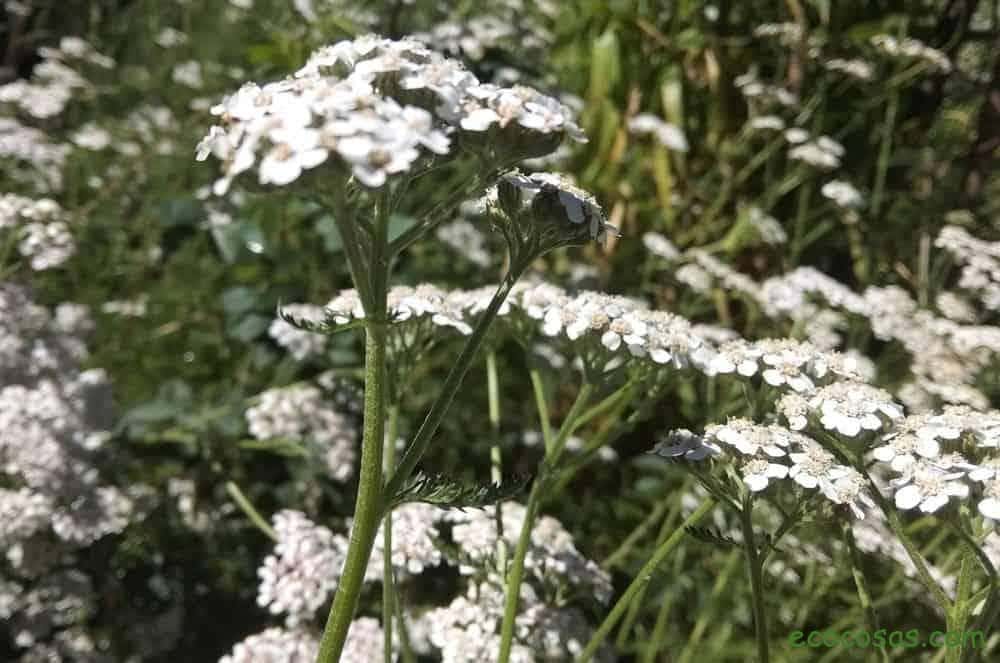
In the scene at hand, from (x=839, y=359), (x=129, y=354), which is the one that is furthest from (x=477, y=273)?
(x=839, y=359)

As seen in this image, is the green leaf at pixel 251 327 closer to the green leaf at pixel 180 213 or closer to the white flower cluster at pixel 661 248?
the green leaf at pixel 180 213

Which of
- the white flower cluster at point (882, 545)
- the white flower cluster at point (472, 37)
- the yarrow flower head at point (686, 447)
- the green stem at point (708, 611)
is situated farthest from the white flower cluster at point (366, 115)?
the white flower cluster at point (472, 37)

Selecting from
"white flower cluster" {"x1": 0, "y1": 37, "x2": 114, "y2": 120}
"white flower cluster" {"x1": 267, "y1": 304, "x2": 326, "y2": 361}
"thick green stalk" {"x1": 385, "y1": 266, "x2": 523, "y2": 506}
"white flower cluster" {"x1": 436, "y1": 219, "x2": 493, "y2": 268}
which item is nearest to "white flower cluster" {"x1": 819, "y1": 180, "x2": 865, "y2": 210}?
"white flower cluster" {"x1": 436, "y1": 219, "x2": 493, "y2": 268}

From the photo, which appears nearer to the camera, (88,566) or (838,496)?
(838,496)

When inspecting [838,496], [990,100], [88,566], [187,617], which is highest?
[838,496]

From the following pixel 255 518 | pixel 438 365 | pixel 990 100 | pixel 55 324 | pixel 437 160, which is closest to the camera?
pixel 437 160

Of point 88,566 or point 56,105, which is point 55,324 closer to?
point 88,566
